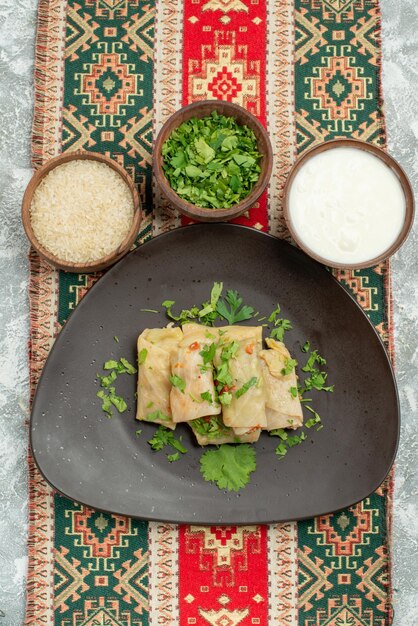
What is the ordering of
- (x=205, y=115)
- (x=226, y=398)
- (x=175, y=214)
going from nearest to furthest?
(x=226, y=398) < (x=205, y=115) < (x=175, y=214)

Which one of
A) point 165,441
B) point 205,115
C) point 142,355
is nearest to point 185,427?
point 165,441

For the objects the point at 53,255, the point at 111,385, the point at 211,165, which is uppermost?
the point at 211,165

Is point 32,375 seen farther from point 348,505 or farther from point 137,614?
point 348,505

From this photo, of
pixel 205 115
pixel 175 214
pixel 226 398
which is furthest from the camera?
pixel 175 214

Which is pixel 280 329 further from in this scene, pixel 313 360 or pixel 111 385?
pixel 111 385

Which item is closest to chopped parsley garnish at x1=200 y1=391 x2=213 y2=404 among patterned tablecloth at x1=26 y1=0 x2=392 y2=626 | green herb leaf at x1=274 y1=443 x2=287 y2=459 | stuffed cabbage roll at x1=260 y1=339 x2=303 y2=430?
stuffed cabbage roll at x1=260 y1=339 x2=303 y2=430

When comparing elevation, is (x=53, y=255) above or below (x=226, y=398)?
above

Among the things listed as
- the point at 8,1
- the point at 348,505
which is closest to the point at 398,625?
the point at 348,505

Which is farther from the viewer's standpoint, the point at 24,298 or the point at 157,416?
the point at 24,298
